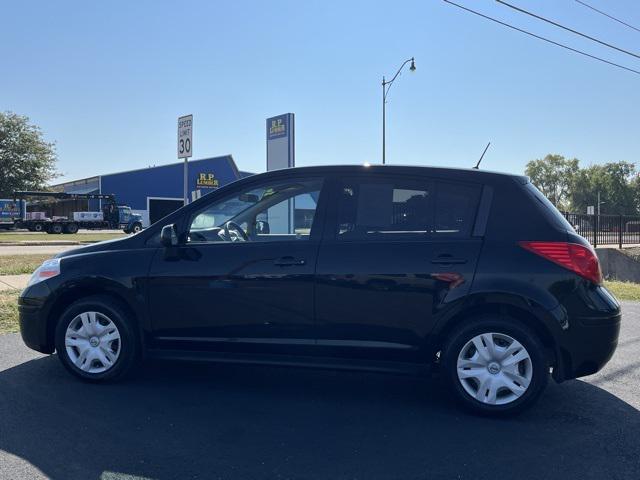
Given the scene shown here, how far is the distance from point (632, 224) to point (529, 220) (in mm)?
20525

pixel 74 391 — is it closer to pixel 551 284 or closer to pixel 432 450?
pixel 432 450

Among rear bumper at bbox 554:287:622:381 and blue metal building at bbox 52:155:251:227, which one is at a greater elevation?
blue metal building at bbox 52:155:251:227

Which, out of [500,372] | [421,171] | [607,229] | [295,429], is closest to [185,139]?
[421,171]

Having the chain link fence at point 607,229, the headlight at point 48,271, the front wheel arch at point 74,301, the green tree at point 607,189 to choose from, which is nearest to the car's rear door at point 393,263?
the front wheel arch at point 74,301

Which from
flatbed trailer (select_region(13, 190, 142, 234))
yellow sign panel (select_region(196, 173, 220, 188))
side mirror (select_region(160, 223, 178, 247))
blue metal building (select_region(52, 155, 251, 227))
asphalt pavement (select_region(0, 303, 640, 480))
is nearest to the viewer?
asphalt pavement (select_region(0, 303, 640, 480))

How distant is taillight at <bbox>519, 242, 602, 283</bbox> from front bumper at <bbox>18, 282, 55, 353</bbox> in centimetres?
383

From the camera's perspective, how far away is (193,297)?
Answer: 4148 millimetres

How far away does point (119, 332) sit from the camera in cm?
428

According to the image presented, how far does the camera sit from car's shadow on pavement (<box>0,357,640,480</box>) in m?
3.00

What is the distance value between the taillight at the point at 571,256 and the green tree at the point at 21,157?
2105 inches

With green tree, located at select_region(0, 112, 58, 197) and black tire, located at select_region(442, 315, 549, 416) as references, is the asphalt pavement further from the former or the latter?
green tree, located at select_region(0, 112, 58, 197)

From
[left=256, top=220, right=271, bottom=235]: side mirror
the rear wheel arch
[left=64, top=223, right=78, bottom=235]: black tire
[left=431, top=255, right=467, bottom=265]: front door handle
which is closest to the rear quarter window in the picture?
[left=431, top=255, right=467, bottom=265]: front door handle

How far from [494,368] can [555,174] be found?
12169 cm

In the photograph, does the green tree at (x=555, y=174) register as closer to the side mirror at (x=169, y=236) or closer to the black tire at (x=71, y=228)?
the black tire at (x=71, y=228)
